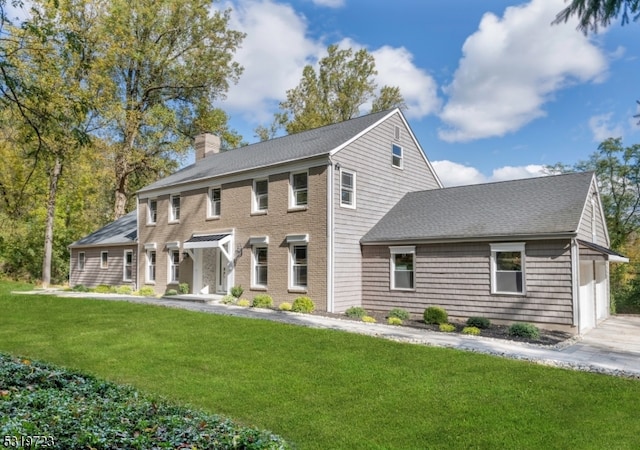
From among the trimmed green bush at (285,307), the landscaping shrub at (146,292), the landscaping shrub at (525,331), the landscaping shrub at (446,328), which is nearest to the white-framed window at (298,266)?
the trimmed green bush at (285,307)

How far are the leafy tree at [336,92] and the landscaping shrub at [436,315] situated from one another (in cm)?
2627

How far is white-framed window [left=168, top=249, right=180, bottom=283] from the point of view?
880 inches

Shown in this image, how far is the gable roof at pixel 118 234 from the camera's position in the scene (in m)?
26.3

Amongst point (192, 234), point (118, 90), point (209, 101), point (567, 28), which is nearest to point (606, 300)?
point (567, 28)

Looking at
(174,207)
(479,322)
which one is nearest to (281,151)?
(174,207)

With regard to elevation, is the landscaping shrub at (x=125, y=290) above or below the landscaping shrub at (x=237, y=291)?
below

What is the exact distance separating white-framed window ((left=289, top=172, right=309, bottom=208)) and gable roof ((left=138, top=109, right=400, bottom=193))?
78 cm

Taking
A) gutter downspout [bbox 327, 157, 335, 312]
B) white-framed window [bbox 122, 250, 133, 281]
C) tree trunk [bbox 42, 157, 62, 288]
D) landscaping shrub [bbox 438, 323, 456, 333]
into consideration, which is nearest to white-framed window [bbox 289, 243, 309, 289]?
gutter downspout [bbox 327, 157, 335, 312]

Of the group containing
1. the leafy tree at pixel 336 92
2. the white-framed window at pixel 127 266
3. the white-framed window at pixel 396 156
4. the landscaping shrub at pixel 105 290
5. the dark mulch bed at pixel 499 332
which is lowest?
the dark mulch bed at pixel 499 332

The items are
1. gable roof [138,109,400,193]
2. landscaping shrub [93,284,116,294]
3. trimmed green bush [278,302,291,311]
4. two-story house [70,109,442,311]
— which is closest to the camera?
trimmed green bush [278,302,291,311]

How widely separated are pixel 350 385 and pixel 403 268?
9809 mm

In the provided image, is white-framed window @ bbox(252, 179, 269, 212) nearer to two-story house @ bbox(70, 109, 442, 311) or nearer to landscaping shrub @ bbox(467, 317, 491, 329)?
two-story house @ bbox(70, 109, 442, 311)

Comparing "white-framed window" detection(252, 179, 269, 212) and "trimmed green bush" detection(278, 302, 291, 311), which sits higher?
"white-framed window" detection(252, 179, 269, 212)

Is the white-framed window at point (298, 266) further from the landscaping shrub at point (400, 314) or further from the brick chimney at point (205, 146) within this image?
the brick chimney at point (205, 146)
